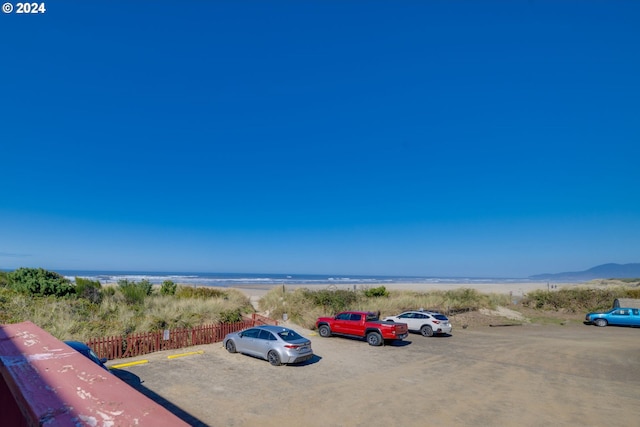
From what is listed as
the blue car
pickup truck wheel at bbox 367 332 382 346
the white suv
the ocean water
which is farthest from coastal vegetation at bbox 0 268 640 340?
→ the ocean water

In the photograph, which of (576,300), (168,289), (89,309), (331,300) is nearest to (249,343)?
(89,309)

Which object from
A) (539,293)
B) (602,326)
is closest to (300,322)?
(602,326)

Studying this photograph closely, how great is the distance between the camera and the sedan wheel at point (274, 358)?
15867 millimetres

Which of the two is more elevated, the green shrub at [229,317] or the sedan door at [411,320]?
the green shrub at [229,317]

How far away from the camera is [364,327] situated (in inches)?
849

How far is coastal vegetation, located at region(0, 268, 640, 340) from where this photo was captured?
60.1ft

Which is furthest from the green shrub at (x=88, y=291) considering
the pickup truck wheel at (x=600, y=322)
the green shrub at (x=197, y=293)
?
the pickup truck wheel at (x=600, y=322)

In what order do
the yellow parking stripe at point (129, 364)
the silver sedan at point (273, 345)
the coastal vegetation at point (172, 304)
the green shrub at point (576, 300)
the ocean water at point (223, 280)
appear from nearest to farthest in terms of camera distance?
1. the yellow parking stripe at point (129, 364)
2. the silver sedan at point (273, 345)
3. the coastal vegetation at point (172, 304)
4. the green shrub at point (576, 300)
5. the ocean water at point (223, 280)

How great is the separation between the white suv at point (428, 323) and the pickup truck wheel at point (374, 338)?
5398mm

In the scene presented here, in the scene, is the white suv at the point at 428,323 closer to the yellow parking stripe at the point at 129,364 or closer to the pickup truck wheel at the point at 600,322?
the pickup truck wheel at the point at 600,322

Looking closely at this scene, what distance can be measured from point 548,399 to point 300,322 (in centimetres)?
1727

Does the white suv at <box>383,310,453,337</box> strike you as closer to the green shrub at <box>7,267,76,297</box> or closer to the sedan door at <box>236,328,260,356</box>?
the sedan door at <box>236,328,260,356</box>

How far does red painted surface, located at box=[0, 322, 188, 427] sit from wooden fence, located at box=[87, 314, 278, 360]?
14.0 meters

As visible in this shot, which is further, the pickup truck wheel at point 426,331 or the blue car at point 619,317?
the blue car at point 619,317
